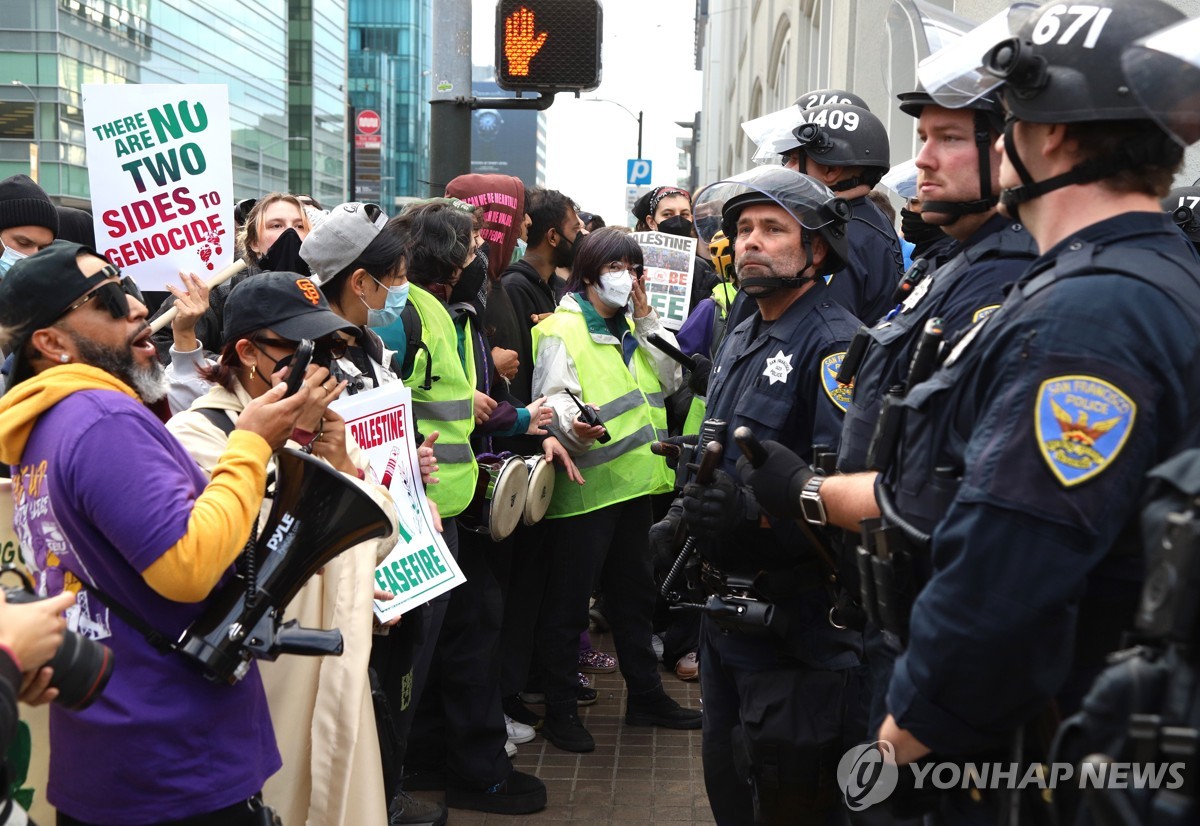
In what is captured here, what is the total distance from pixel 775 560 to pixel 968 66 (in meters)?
1.54

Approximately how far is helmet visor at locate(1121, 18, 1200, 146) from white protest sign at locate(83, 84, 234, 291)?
434 cm

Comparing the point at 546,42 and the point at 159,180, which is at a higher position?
the point at 546,42

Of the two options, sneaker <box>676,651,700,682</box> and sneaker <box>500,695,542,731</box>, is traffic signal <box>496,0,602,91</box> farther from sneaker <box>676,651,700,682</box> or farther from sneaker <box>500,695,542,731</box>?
sneaker <box>500,695,542,731</box>

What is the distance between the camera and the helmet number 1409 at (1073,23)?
2.25 metres

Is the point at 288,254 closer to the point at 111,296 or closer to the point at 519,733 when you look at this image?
the point at 111,296

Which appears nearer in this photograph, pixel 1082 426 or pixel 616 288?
pixel 1082 426

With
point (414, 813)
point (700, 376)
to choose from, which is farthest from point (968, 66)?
point (700, 376)

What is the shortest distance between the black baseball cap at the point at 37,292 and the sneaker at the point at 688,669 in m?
4.89

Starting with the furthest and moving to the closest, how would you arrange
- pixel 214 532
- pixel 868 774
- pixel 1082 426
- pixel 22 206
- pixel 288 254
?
1. pixel 22 206
2. pixel 288 254
3. pixel 868 774
4. pixel 214 532
5. pixel 1082 426

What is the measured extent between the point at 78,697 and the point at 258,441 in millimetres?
735

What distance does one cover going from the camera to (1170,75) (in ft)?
6.65

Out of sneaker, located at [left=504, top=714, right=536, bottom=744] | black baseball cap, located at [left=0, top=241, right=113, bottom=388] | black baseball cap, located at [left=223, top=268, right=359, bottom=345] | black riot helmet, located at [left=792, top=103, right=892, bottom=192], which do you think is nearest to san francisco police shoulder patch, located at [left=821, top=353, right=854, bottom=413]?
black baseball cap, located at [left=223, top=268, right=359, bottom=345]

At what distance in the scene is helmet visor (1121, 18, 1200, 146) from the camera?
2.01 metres

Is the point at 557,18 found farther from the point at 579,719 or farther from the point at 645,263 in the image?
the point at 579,719
